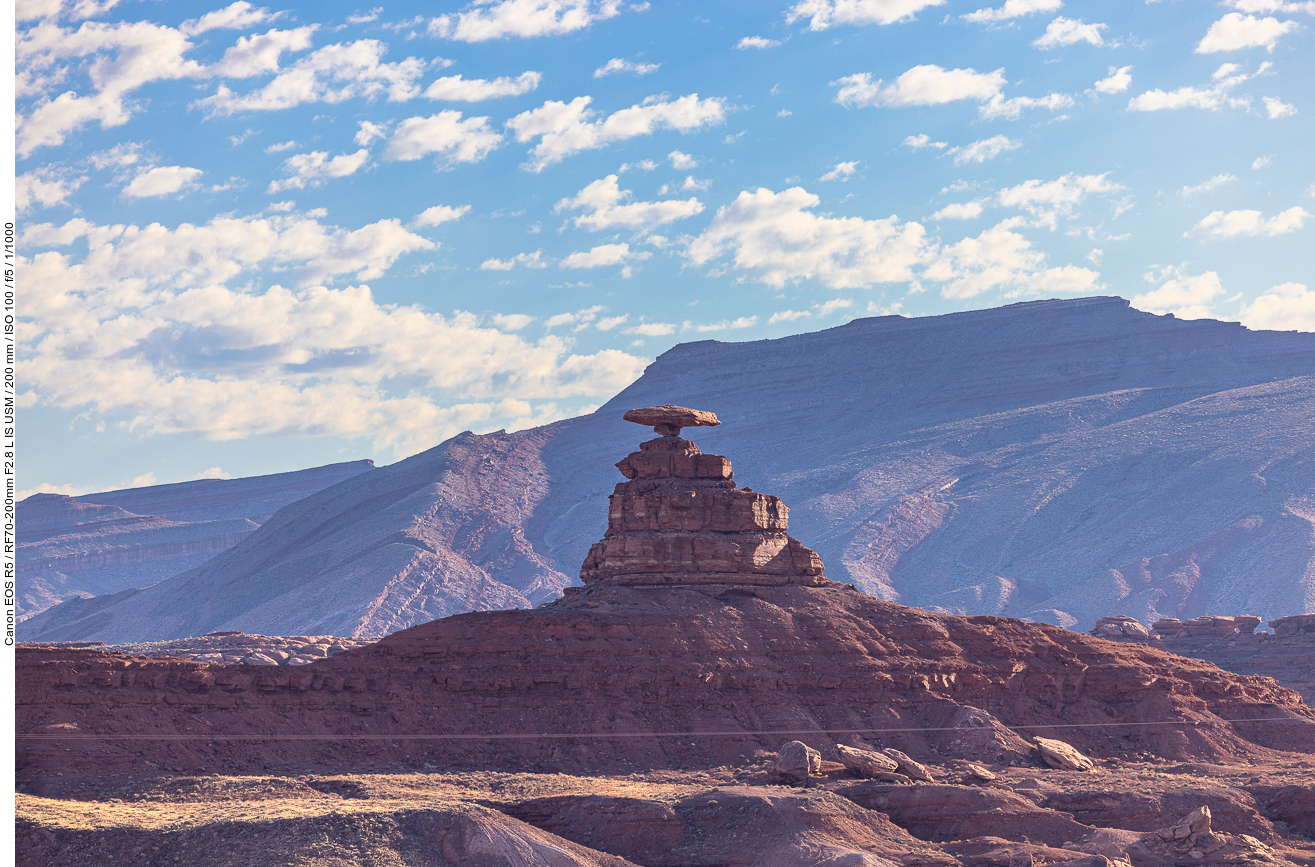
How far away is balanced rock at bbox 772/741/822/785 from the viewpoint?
135 feet

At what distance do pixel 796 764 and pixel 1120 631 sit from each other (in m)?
62.6

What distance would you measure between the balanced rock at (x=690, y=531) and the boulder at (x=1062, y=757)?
400 inches

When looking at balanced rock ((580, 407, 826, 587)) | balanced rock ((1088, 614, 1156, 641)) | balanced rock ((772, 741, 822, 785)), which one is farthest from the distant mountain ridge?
balanced rock ((772, 741, 822, 785))

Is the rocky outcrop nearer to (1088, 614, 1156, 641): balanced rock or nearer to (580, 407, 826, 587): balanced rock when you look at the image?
(1088, 614, 1156, 641): balanced rock

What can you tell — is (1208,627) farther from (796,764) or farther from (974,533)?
(974,533)

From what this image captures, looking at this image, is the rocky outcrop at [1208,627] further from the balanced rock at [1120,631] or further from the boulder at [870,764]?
the boulder at [870,764]

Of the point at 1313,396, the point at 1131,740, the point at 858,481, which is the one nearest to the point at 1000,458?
the point at 858,481

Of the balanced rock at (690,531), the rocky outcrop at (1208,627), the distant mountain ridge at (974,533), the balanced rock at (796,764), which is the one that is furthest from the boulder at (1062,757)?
the distant mountain ridge at (974,533)

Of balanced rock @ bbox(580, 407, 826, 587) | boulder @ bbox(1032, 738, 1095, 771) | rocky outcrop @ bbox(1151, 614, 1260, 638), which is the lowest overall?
rocky outcrop @ bbox(1151, 614, 1260, 638)

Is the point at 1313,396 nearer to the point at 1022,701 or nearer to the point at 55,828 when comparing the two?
the point at 1022,701

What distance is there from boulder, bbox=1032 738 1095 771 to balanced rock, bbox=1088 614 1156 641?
47.4m

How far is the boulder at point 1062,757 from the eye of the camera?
4788 cm

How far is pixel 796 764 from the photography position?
136ft

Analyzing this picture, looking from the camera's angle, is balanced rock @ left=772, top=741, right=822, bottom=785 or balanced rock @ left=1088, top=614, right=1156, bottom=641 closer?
balanced rock @ left=772, top=741, right=822, bottom=785
